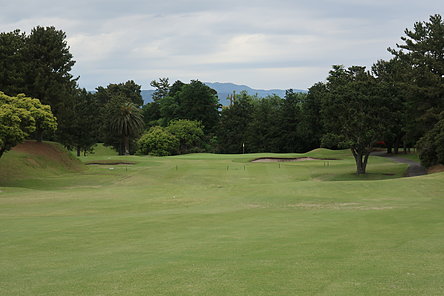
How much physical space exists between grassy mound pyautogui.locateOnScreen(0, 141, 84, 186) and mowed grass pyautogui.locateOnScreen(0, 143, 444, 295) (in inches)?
652

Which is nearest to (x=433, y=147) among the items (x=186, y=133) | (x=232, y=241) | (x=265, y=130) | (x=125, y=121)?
(x=232, y=241)

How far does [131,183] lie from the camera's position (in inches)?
2051

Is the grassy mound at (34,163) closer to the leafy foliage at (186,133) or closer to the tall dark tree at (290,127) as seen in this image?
the leafy foliage at (186,133)

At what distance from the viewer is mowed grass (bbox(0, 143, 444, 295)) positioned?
33.4 feet

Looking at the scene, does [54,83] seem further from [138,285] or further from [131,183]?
[138,285]

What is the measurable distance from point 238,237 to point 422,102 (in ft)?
207

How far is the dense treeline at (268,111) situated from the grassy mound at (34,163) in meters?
2.91

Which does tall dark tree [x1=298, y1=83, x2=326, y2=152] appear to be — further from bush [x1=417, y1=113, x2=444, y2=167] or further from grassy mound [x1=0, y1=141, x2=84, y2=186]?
grassy mound [x1=0, y1=141, x2=84, y2=186]

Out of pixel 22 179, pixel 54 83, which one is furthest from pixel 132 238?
pixel 54 83

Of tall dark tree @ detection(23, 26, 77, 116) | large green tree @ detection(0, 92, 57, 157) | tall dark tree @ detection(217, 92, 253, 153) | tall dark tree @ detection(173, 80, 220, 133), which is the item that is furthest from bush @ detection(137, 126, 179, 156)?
large green tree @ detection(0, 92, 57, 157)

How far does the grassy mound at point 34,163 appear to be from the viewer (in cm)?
5300

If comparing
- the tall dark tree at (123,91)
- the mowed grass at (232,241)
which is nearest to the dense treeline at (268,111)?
the mowed grass at (232,241)

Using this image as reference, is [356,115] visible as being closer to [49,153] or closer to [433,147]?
[433,147]

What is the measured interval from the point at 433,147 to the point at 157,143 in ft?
220
